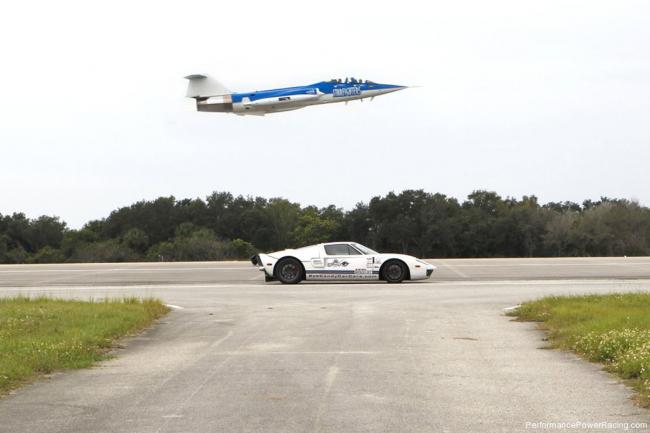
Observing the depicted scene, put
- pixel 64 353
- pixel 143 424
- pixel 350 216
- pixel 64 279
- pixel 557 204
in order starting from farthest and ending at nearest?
pixel 557 204 < pixel 350 216 < pixel 64 279 < pixel 64 353 < pixel 143 424

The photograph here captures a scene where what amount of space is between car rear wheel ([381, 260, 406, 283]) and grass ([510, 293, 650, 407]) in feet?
24.7

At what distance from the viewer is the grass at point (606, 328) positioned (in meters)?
9.66

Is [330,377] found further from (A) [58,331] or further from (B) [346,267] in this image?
(B) [346,267]

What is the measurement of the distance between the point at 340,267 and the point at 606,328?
12811 millimetres

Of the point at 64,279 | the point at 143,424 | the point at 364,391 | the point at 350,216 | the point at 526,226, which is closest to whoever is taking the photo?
the point at 143,424

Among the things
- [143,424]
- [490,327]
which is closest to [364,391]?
[143,424]

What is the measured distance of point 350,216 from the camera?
82562 mm

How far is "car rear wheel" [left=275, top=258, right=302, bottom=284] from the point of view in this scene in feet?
82.6

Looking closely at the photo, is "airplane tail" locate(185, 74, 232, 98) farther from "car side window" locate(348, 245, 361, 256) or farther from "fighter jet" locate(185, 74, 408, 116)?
"car side window" locate(348, 245, 361, 256)

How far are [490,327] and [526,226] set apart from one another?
6095 cm

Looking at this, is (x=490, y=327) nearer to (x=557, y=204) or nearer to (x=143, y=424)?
(x=143, y=424)

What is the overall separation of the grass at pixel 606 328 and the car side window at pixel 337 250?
8458 millimetres

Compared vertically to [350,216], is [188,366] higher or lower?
lower

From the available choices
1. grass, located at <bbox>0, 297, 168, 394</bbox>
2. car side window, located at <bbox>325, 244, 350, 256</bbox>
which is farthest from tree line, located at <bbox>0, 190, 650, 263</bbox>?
grass, located at <bbox>0, 297, 168, 394</bbox>
